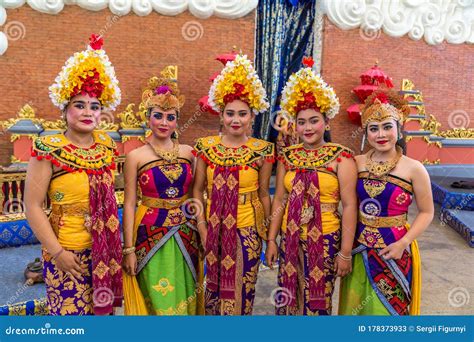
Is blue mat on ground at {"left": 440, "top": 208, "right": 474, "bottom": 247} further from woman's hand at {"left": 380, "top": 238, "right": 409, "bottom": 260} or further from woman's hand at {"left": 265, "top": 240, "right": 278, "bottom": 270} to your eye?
woman's hand at {"left": 265, "top": 240, "right": 278, "bottom": 270}

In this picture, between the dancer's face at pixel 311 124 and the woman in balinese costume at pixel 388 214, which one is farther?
the dancer's face at pixel 311 124

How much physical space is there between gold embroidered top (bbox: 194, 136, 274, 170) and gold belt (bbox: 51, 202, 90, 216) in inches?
31.5

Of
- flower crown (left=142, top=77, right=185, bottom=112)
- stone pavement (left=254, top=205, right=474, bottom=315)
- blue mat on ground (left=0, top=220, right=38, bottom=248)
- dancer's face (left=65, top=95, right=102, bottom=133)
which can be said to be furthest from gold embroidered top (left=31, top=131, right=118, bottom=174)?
blue mat on ground (left=0, top=220, right=38, bottom=248)

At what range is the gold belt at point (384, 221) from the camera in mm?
2539

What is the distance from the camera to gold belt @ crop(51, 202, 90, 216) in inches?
94.7

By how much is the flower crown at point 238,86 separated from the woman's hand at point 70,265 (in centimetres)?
130

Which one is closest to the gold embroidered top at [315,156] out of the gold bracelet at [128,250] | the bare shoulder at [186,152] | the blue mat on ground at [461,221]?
the bare shoulder at [186,152]

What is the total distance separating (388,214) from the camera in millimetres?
2537

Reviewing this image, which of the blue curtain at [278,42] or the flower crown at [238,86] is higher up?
the blue curtain at [278,42]

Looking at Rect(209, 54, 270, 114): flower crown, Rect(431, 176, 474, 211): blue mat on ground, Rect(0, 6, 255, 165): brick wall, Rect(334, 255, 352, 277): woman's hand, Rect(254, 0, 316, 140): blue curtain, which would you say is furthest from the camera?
Rect(254, 0, 316, 140): blue curtain

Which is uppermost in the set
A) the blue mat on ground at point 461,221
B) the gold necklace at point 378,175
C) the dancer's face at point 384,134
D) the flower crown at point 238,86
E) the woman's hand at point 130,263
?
the flower crown at point 238,86

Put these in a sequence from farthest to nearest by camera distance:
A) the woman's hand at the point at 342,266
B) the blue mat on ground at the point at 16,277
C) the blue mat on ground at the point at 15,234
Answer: the blue mat on ground at the point at 15,234 → the blue mat on ground at the point at 16,277 → the woman's hand at the point at 342,266

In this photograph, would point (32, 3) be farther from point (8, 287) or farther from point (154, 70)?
point (8, 287)

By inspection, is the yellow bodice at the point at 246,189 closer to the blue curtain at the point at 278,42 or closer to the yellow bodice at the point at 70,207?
the yellow bodice at the point at 70,207
